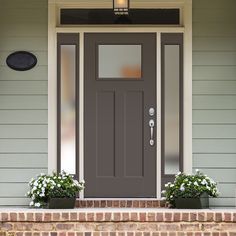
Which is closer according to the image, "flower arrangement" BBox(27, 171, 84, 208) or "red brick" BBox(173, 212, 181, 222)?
"red brick" BBox(173, 212, 181, 222)

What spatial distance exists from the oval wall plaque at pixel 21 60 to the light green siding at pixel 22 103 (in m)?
0.05

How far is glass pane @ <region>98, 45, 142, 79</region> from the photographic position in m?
7.57

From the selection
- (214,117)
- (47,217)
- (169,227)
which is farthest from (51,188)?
(214,117)

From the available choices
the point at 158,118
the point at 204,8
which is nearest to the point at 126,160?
the point at 158,118

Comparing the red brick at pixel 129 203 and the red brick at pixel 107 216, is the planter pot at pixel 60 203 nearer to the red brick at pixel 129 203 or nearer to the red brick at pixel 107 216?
the red brick at pixel 107 216

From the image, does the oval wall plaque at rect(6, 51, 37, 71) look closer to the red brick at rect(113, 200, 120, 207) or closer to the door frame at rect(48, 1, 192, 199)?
the door frame at rect(48, 1, 192, 199)

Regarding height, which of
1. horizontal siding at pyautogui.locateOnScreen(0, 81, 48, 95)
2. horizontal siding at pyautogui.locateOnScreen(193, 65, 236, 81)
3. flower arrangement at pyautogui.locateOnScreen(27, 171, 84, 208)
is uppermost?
horizontal siding at pyautogui.locateOnScreen(193, 65, 236, 81)

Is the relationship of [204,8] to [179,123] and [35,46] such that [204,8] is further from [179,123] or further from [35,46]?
[35,46]

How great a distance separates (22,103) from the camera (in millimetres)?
7477

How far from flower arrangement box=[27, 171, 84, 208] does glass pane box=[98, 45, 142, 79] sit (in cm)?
128

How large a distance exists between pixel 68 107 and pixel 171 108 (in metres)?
1.16

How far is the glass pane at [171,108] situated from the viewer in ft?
24.6

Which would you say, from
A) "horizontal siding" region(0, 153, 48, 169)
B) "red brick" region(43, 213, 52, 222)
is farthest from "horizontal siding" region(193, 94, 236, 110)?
"red brick" region(43, 213, 52, 222)

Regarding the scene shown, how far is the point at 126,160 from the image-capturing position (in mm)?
7535
